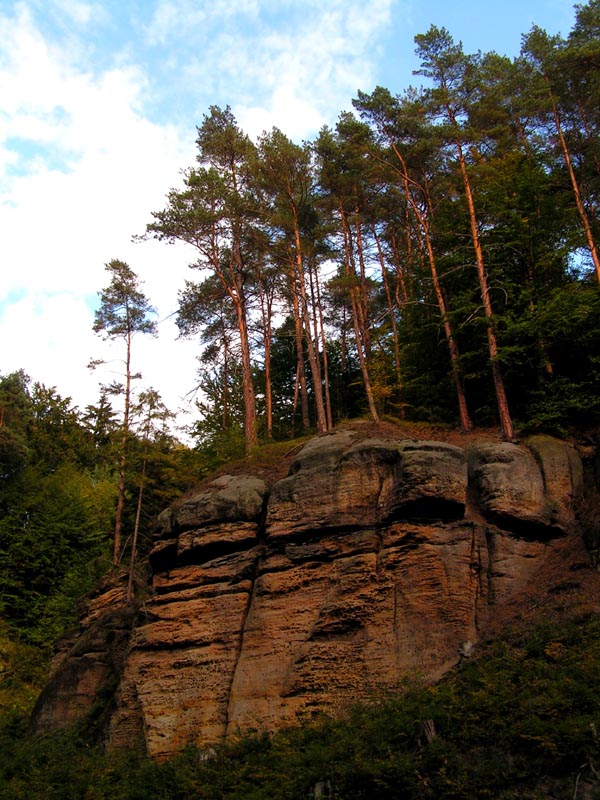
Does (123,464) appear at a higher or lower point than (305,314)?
lower

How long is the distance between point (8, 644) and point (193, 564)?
42.0ft

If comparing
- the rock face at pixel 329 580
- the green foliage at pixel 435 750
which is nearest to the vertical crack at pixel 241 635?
the rock face at pixel 329 580

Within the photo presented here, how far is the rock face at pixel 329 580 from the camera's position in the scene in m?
13.1

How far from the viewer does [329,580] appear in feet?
46.8

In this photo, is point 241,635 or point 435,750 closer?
point 435,750

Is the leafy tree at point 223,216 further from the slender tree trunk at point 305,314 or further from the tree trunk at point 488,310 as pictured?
the tree trunk at point 488,310

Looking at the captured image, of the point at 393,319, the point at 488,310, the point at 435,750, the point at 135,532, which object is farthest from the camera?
the point at 393,319

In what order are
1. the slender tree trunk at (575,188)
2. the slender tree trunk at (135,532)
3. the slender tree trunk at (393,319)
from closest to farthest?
the slender tree trunk at (135,532)
the slender tree trunk at (575,188)
the slender tree trunk at (393,319)

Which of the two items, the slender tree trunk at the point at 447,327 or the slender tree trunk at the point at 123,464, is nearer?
the slender tree trunk at the point at 447,327

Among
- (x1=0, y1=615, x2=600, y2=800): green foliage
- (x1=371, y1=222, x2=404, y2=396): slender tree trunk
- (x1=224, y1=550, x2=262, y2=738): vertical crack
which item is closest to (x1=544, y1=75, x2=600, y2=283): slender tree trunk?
(x1=371, y1=222, x2=404, y2=396): slender tree trunk

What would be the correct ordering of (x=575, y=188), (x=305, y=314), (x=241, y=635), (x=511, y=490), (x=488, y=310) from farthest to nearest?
(x=305, y=314) → (x=575, y=188) → (x=488, y=310) → (x=511, y=490) → (x=241, y=635)

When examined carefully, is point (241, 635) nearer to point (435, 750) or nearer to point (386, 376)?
point (435, 750)

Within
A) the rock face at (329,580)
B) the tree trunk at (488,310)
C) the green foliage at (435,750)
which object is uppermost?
the tree trunk at (488,310)

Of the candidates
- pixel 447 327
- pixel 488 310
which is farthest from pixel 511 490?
pixel 447 327
